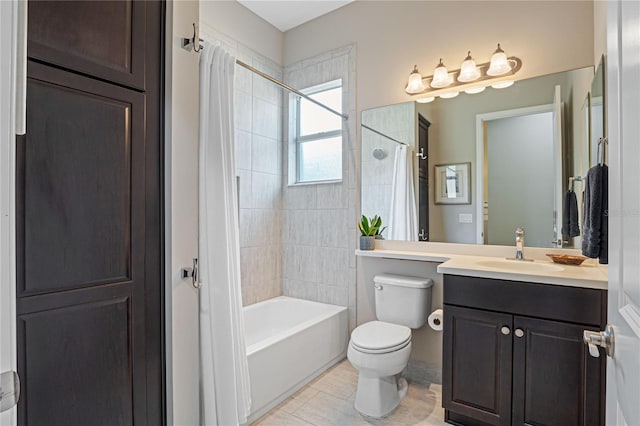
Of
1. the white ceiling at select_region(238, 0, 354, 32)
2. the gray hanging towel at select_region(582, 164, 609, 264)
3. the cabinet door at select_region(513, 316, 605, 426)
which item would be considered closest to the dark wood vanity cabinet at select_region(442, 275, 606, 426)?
the cabinet door at select_region(513, 316, 605, 426)

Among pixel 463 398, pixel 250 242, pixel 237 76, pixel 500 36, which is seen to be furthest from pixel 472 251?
pixel 237 76

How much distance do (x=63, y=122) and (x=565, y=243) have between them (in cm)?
250

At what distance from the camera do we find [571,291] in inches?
61.7

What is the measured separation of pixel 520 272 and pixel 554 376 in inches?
19.5

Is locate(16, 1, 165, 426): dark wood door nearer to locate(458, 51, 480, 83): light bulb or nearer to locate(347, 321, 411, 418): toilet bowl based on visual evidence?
locate(347, 321, 411, 418): toilet bowl

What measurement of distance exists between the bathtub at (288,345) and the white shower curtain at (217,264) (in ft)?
0.95

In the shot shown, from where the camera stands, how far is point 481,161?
7.48ft

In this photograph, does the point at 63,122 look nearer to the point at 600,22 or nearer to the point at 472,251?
the point at 472,251

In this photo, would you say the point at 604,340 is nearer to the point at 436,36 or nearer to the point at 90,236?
the point at 90,236

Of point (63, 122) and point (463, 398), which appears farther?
point (463, 398)

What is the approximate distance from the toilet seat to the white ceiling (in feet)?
8.31

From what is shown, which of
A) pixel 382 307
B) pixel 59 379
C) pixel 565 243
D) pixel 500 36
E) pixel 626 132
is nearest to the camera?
pixel 626 132

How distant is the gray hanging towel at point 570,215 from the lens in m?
1.95

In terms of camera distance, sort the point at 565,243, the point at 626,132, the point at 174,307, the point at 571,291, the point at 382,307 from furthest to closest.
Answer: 1. the point at 382,307
2. the point at 565,243
3. the point at 571,291
4. the point at 174,307
5. the point at 626,132
